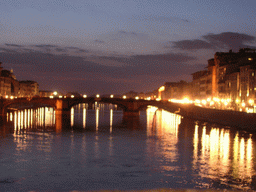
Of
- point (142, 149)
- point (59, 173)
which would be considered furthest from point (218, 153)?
point (59, 173)

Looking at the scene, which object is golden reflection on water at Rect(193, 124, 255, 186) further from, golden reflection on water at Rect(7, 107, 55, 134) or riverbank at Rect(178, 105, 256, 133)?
golden reflection on water at Rect(7, 107, 55, 134)

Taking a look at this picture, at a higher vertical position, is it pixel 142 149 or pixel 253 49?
pixel 253 49

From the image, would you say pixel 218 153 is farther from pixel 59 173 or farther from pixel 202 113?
pixel 202 113

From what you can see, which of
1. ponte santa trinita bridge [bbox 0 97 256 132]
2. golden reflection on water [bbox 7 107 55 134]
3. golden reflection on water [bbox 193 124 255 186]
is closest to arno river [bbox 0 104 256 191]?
golden reflection on water [bbox 193 124 255 186]

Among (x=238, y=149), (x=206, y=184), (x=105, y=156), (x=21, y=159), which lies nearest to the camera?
(x=206, y=184)

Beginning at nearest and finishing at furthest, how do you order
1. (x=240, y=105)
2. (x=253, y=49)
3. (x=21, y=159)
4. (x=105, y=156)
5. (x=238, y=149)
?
(x=21, y=159), (x=105, y=156), (x=238, y=149), (x=240, y=105), (x=253, y=49)

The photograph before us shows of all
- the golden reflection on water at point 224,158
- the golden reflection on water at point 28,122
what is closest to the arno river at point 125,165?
the golden reflection on water at point 224,158

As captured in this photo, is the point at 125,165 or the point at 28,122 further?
the point at 28,122

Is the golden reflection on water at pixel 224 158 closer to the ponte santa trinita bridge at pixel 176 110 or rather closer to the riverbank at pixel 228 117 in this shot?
the riverbank at pixel 228 117

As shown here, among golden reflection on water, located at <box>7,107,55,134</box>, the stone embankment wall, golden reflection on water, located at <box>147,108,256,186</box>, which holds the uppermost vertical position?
the stone embankment wall

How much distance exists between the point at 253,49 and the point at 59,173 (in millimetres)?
98786

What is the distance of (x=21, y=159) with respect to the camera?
34594 mm

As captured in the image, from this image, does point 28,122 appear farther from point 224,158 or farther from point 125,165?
point 224,158

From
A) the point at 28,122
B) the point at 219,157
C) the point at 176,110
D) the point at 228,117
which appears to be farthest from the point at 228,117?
the point at 176,110
